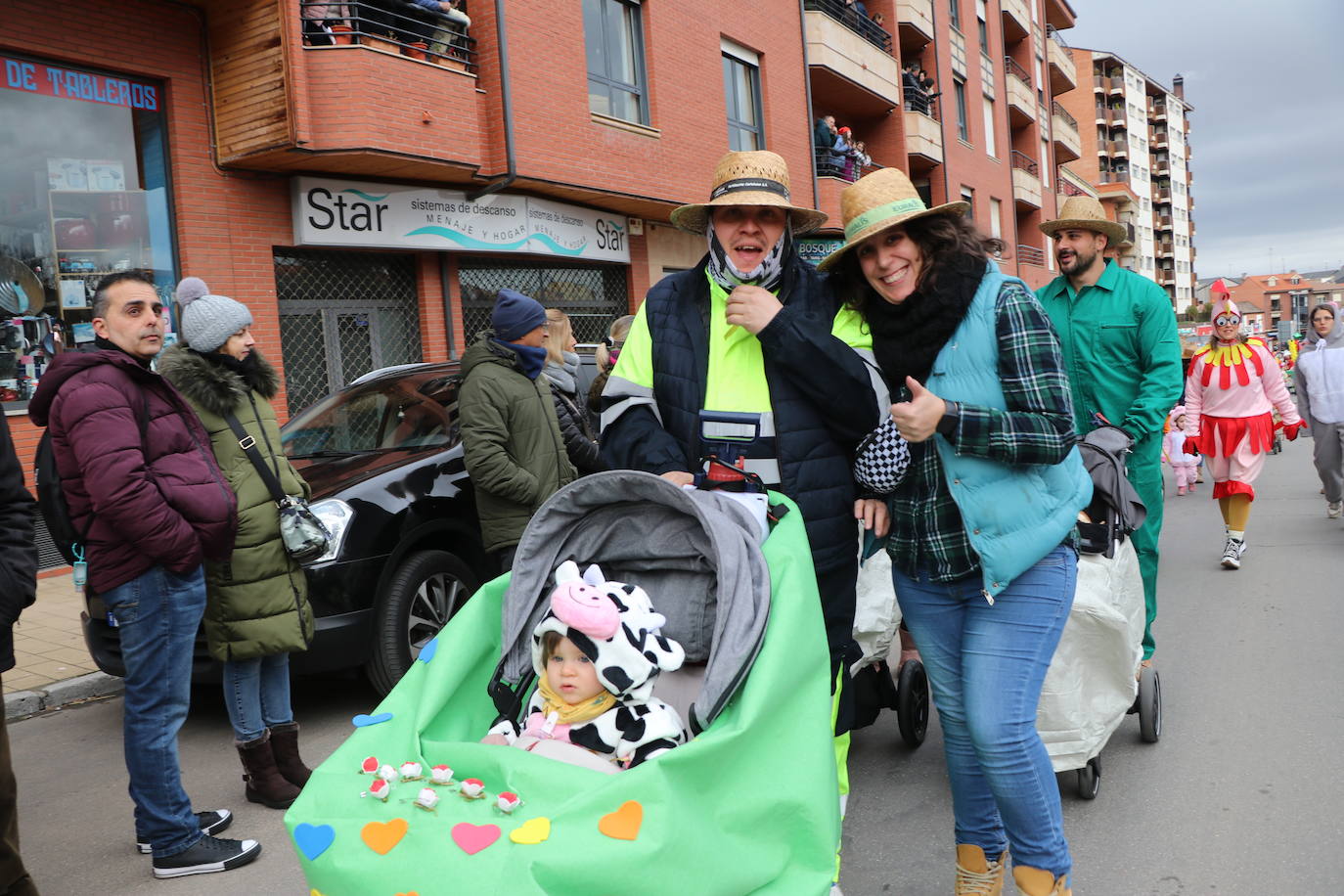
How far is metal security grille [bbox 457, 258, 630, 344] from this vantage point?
575 inches

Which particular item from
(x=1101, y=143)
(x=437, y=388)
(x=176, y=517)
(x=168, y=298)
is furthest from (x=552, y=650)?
(x=1101, y=143)

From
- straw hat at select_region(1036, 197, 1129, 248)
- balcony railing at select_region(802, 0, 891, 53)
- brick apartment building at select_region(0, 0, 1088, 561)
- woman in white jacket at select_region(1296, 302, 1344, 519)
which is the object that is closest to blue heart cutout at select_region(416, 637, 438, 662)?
straw hat at select_region(1036, 197, 1129, 248)

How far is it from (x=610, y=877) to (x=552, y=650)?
2.65 ft

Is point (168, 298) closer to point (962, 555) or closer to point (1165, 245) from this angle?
point (962, 555)

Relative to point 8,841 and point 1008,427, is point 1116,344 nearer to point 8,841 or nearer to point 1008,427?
point 1008,427

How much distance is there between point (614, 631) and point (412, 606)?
133 inches

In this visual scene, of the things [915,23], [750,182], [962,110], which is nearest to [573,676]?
[750,182]

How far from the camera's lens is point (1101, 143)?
86250 mm

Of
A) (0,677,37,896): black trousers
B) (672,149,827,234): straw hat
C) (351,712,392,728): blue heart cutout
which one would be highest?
(672,149,827,234): straw hat

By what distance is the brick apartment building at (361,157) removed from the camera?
10383 mm

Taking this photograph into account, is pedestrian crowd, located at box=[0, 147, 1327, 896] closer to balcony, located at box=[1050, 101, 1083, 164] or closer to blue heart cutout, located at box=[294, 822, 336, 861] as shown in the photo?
blue heart cutout, located at box=[294, 822, 336, 861]

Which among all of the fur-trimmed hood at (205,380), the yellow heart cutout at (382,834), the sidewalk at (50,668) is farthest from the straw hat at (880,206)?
the sidewalk at (50,668)

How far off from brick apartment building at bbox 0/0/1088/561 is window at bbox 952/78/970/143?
507 inches

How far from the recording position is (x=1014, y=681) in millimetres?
2799
